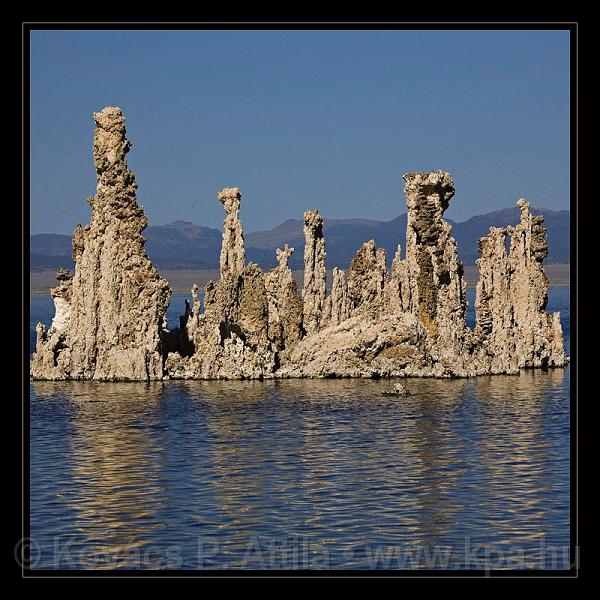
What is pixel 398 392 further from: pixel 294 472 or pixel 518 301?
pixel 294 472

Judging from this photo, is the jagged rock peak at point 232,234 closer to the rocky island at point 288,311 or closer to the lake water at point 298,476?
the rocky island at point 288,311

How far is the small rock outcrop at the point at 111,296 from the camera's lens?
290ft

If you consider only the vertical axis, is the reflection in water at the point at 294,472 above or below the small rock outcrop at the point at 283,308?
below

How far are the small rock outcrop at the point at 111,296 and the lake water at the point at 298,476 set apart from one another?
1.94 meters

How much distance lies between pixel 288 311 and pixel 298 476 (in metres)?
46.8

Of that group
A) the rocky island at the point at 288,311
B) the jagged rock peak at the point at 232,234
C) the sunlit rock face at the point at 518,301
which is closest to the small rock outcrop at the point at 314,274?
the rocky island at the point at 288,311

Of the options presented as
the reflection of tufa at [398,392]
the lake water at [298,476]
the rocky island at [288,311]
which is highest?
the rocky island at [288,311]

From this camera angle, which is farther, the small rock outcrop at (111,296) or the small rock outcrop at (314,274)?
the small rock outcrop at (314,274)

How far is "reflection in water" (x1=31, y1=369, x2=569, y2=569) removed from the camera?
42.6 meters

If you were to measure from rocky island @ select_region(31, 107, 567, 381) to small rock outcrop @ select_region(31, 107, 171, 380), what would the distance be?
8 cm

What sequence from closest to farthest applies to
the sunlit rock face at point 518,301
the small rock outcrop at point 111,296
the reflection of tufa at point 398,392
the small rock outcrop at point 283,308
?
1. the reflection of tufa at point 398,392
2. the small rock outcrop at point 111,296
3. the sunlit rock face at point 518,301
4. the small rock outcrop at point 283,308

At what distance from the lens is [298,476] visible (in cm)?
5525
